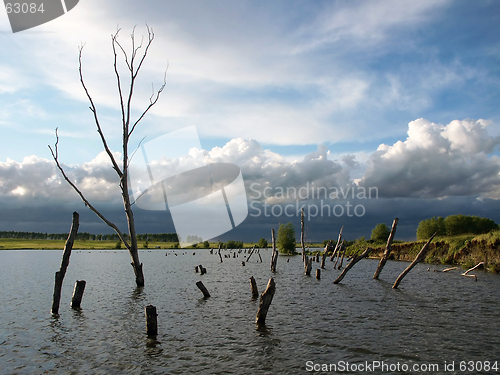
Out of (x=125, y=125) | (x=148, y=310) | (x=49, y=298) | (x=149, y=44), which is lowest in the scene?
(x=49, y=298)

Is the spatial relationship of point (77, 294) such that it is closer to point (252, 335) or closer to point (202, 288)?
point (202, 288)

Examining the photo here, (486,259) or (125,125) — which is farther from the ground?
(125,125)

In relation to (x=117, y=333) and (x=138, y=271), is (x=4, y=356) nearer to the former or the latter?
(x=117, y=333)

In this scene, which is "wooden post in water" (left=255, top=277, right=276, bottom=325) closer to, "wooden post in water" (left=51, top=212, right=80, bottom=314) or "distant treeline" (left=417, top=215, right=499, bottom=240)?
"wooden post in water" (left=51, top=212, right=80, bottom=314)

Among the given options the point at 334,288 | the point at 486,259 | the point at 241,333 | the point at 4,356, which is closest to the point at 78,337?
the point at 4,356

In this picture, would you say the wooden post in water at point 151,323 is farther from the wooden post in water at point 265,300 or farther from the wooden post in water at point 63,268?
the wooden post in water at point 63,268

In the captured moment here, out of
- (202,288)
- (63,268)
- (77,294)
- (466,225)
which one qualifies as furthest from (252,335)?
(466,225)

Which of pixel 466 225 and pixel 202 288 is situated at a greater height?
pixel 466 225

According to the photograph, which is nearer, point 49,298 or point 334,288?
point 49,298

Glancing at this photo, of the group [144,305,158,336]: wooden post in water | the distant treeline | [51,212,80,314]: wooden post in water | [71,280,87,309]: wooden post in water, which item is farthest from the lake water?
the distant treeline

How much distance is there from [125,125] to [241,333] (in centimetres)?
2076

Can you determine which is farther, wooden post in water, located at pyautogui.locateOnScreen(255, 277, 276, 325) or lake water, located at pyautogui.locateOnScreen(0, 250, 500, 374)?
wooden post in water, located at pyautogui.locateOnScreen(255, 277, 276, 325)

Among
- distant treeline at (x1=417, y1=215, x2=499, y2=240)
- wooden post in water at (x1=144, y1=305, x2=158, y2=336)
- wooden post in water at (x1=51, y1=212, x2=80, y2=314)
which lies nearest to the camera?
wooden post in water at (x1=144, y1=305, x2=158, y2=336)

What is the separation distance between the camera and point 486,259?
44.7 meters
